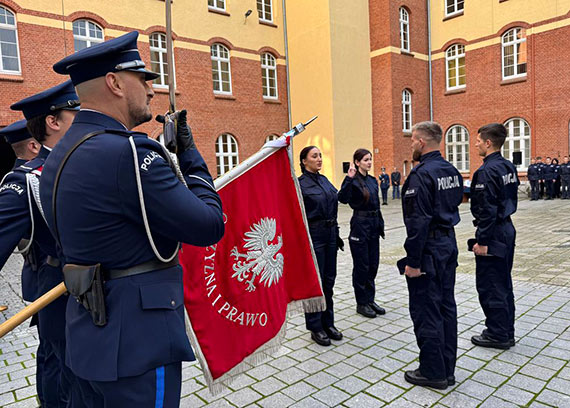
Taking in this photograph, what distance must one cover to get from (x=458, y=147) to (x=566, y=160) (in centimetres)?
619

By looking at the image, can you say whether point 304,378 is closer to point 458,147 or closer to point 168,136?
point 168,136

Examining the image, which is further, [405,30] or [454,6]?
[454,6]

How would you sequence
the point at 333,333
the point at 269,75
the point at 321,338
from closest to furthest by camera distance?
the point at 321,338 → the point at 333,333 → the point at 269,75

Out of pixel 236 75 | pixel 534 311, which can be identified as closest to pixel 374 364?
pixel 534 311

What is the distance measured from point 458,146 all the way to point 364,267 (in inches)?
901

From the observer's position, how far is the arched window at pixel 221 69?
65.2 ft

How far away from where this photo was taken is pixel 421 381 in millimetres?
3326

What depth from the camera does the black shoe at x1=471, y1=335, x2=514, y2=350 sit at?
393cm

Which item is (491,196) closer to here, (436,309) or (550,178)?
(436,309)

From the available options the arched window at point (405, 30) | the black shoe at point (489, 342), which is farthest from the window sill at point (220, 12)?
the black shoe at point (489, 342)

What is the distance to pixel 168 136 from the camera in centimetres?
179

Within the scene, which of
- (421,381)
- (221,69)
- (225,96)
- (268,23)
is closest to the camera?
(421,381)

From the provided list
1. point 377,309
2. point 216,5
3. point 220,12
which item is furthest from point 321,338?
point 216,5

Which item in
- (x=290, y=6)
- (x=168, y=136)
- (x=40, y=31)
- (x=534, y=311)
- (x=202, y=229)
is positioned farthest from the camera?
(x=290, y=6)
